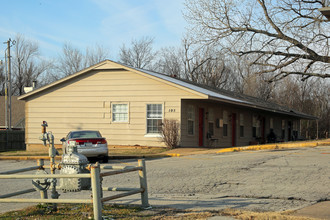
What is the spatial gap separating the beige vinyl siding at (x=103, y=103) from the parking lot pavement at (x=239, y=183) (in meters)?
8.02

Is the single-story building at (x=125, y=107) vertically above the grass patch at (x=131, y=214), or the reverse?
the single-story building at (x=125, y=107)

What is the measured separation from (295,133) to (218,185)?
124 feet

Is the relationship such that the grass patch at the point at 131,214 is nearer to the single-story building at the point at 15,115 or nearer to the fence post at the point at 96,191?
the fence post at the point at 96,191

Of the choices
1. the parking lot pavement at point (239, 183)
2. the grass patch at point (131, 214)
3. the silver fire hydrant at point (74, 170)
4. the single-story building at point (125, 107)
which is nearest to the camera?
the grass patch at point (131, 214)

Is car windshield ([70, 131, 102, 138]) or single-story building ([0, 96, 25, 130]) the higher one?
single-story building ([0, 96, 25, 130])

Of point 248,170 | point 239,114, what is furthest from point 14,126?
point 248,170

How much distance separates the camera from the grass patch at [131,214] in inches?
287

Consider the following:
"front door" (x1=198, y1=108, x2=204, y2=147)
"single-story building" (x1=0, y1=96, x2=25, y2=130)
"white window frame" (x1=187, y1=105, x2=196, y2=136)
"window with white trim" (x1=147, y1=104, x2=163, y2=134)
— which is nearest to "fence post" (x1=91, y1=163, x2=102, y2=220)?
"window with white trim" (x1=147, y1=104, x2=163, y2=134)

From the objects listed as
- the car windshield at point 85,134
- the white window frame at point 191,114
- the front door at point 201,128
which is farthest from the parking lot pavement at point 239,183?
the front door at point 201,128

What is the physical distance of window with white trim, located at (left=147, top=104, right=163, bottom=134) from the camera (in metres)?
23.2

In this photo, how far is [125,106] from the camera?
2412cm

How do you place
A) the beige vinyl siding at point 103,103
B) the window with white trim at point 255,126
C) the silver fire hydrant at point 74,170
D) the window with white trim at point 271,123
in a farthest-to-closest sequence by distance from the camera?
the window with white trim at point 271,123 < the window with white trim at point 255,126 < the beige vinyl siding at point 103,103 < the silver fire hydrant at point 74,170

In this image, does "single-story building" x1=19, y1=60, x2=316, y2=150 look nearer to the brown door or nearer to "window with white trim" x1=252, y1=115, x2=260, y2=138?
the brown door

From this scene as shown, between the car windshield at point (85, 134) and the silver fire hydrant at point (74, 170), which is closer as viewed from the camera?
the silver fire hydrant at point (74, 170)
